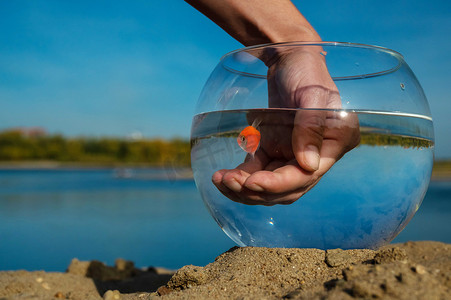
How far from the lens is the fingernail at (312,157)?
114cm

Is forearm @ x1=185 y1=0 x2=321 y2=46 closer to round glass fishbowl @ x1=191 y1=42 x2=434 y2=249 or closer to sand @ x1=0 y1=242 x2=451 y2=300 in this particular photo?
round glass fishbowl @ x1=191 y1=42 x2=434 y2=249

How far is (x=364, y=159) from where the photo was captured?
3.97 feet

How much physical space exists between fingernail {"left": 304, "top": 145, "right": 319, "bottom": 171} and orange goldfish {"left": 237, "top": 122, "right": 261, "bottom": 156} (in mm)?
156

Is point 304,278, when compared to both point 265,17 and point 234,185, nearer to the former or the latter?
point 234,185

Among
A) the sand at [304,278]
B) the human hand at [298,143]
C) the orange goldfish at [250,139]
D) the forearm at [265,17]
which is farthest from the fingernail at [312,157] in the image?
the forearm at [265,17]

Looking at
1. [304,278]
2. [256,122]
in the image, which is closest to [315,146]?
[256,122]

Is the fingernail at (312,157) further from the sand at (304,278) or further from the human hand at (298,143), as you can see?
the sand at (304,278)

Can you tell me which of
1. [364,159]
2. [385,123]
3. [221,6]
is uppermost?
[221,6]

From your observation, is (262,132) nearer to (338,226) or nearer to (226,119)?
(226,119)

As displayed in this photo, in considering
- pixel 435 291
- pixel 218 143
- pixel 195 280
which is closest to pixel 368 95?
pixel 218 143

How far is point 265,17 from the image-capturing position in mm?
1531

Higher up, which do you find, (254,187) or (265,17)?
(265,17)

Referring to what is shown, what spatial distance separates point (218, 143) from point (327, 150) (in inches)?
14.5

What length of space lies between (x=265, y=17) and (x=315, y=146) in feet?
2.12
